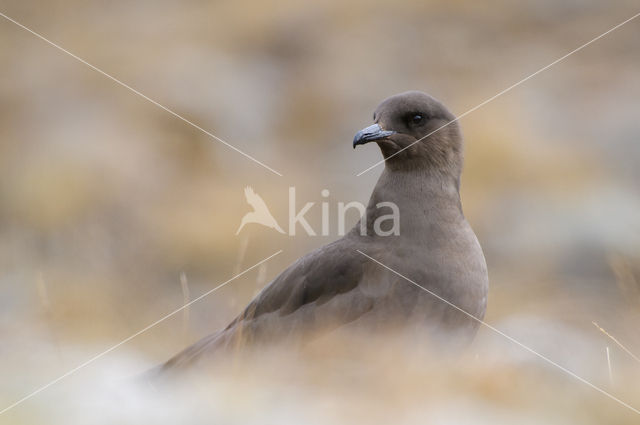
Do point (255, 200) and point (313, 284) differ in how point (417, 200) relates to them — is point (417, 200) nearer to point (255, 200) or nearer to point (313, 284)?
point (313, 284)

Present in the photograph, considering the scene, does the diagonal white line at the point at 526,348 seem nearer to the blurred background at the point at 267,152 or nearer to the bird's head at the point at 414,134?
the blurred background at the point at 267,152

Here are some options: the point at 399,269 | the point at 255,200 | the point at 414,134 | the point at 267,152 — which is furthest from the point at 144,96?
the point at 399,269

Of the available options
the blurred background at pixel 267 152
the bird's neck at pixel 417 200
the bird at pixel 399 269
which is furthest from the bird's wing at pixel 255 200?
the bird's neck at pixel 417 200

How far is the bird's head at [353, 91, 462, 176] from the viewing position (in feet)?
15.4

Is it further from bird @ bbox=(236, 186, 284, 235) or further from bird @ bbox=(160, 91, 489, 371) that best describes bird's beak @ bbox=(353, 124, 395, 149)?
bird @ bbox=(236, 186, 284, 235)

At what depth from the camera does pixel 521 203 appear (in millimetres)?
9844

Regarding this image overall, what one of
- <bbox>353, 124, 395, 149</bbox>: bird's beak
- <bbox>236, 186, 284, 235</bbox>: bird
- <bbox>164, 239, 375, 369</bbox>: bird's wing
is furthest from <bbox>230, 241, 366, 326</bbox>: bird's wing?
<bbox>236, 186, 284, 235</bbox>: bird

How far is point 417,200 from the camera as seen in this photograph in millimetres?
4547

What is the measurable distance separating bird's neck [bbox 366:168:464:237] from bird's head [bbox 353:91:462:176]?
2.2 inches

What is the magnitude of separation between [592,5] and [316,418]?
35.3ft

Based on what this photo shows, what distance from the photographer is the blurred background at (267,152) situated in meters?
6.55

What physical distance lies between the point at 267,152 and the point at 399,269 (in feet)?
23.3

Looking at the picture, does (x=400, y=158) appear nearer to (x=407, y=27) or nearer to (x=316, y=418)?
(x=316, y=418)

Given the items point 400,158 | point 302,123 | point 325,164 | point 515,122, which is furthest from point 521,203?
point 400,158
